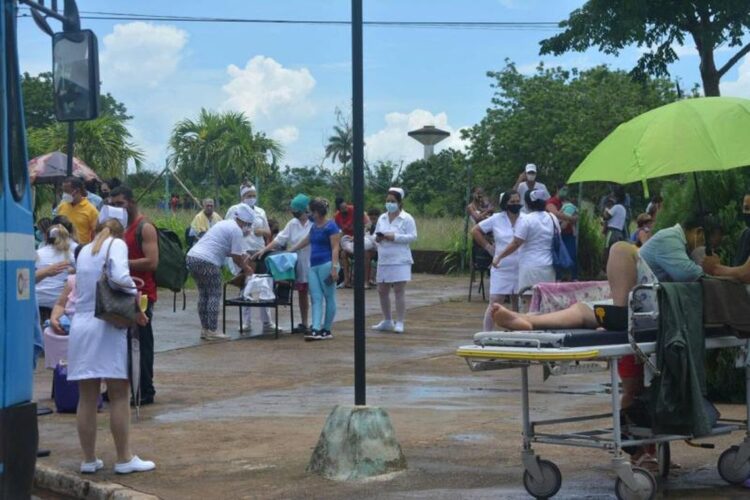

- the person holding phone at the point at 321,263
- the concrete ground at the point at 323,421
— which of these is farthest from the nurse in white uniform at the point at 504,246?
the person holding phone at the point at 321,263

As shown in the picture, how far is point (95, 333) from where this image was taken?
8984mm

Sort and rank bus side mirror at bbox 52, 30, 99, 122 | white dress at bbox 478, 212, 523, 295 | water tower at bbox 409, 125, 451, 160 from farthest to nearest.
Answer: water tower at bbox 409, 125, 451, 160 → white dress at bbox 478, 212, 523, 295 → bus side mirror at bbox 52, 30, 99, 122

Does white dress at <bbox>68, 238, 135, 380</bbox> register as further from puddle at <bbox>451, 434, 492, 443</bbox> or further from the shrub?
the shrub

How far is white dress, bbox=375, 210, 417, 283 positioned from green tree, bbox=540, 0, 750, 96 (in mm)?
4688

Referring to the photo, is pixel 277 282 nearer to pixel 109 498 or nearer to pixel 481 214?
pixel 481 214

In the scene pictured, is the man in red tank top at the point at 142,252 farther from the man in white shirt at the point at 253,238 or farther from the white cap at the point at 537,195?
the man in white shirt at the point at 253,238

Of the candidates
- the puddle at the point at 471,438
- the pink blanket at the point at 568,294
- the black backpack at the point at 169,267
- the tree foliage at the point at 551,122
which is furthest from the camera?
the tree foliage at the point at 551,122

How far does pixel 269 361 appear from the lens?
49.7ft

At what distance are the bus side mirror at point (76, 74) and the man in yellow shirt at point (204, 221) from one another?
1512 cm

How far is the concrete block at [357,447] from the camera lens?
28.0ft

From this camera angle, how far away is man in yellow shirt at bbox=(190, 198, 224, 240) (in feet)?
74.1

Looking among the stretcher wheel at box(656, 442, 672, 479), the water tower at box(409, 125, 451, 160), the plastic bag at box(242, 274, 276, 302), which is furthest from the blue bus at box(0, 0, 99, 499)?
the water tower at box(409, 125, 451, 160)

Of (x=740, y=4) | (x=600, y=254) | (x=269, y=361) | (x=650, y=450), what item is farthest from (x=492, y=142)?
(x=650, y=450)

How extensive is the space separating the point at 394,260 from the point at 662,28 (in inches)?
233
